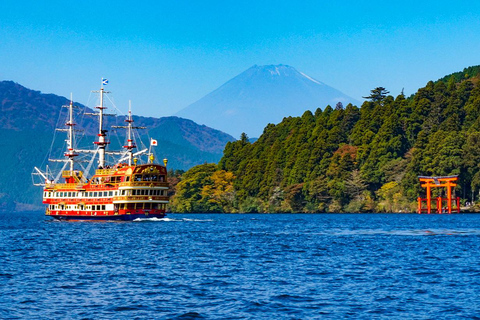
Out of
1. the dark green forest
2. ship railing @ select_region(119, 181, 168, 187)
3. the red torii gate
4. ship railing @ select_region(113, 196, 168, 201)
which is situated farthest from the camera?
the dark green forest

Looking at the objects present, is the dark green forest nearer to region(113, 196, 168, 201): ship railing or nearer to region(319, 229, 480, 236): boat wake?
region(113, 196, 168, 201): ship railing

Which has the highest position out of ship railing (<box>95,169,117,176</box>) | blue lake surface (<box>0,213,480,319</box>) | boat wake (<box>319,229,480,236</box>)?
ship railing (<box>95,169,117,176</box>)

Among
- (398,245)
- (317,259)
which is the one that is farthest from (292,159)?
(317,259)

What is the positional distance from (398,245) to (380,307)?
3169 cm

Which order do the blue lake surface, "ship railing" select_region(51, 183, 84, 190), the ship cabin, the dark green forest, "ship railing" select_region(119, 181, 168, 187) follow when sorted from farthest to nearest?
1. the dark green forest
2. "ship railing" select_region(51, 183, 84, 190)
3. the ship cabin
4. "ship railing" select_region(119, 181, 168, 187)
5. the blue lake surface

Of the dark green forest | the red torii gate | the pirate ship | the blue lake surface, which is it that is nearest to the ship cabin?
the pirate ship

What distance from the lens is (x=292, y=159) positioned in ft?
589

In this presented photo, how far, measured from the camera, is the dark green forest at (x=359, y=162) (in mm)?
148125

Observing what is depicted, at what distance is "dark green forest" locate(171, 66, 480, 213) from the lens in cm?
14812

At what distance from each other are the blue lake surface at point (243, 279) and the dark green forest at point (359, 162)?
260 feet

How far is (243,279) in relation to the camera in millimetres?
42219

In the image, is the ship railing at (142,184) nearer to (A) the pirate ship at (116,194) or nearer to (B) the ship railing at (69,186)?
(A) the pirate ship at (116,194)

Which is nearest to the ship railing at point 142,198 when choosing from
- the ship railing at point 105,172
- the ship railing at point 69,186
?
the ship railing at point 105,172

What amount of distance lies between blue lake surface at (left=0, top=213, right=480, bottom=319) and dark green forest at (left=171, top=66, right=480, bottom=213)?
260ft
